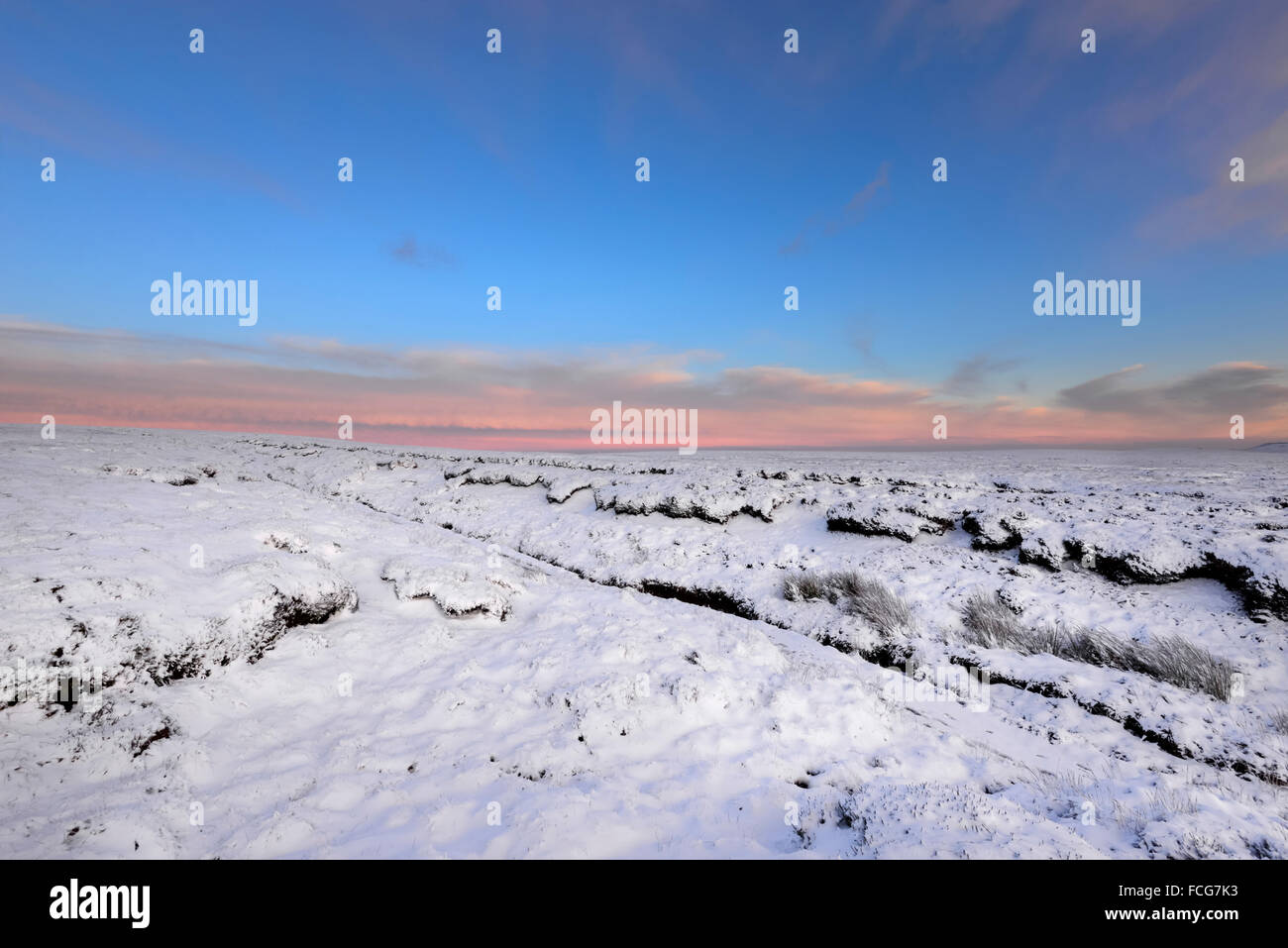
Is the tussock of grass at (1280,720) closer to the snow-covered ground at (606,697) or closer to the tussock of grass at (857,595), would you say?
the snow-covered ground at (606,697)

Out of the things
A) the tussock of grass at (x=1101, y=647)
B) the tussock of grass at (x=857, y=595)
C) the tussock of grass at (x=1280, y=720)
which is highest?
the tussock of grass at (x=857, y=595)

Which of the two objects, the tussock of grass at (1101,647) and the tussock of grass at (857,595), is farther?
the tussock of grass at (857,595)

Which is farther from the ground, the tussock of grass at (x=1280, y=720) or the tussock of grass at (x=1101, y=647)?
the tussock of grass at (x=1101, y=647)

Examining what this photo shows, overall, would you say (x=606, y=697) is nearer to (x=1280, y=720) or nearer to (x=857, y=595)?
(x=857, y=595)

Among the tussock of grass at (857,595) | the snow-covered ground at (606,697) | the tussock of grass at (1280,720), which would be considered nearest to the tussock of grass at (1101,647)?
the snow-covered ground at (606,697)

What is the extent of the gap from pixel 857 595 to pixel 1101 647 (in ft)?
14.1

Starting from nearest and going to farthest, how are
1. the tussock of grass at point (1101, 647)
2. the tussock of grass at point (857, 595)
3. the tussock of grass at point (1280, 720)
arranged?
the tussock of grass at point (1280, 720) < the tussock of grass at point (1101, 647) < the tussock of grass at point (857, 595)

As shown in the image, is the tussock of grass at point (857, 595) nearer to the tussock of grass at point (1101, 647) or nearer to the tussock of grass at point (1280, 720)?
the tussock of grass at point (1101, 647)

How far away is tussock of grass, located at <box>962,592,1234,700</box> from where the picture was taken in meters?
8.16

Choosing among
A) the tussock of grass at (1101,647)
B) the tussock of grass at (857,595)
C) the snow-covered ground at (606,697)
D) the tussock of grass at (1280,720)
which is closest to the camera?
the snow-covered ground at (606,697)

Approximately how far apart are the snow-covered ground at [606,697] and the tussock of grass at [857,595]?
10.3 inches

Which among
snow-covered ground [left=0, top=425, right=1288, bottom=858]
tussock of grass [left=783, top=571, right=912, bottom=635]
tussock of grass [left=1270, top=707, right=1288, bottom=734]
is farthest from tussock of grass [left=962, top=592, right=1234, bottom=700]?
tussock of grass [left=783, top=571, right=912, bottom=635]

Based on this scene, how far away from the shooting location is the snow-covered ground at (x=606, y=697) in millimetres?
4598

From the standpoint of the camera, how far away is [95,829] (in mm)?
4125
